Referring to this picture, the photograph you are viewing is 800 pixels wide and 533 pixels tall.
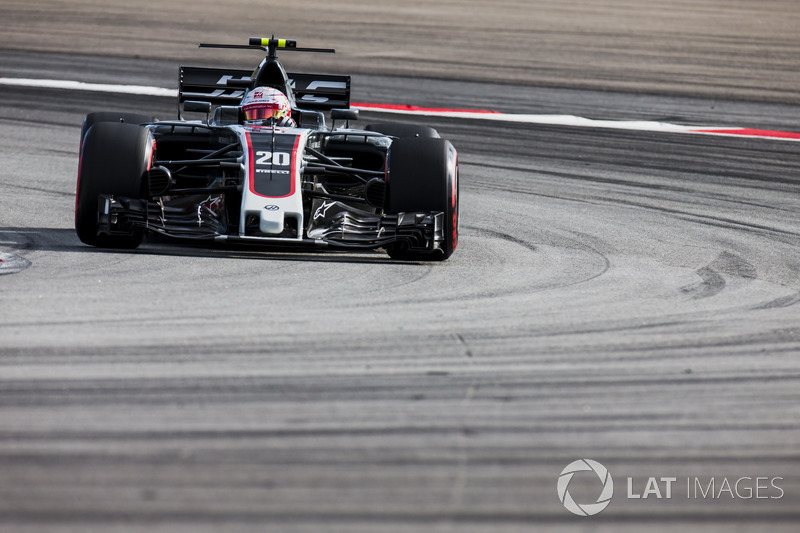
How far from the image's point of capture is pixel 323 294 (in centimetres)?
671

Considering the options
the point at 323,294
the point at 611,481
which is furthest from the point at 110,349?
the point at 611,481

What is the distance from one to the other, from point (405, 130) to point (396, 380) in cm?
511

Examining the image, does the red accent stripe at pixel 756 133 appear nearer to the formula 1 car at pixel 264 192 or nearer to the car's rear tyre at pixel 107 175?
the formula 1 car at pixel 264 192

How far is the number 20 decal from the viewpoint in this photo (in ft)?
26.1

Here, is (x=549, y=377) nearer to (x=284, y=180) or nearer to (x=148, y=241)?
(x=284, y=180)

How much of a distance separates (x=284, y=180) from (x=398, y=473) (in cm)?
409

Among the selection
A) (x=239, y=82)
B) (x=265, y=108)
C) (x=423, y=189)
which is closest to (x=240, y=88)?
(x=239, y=82)

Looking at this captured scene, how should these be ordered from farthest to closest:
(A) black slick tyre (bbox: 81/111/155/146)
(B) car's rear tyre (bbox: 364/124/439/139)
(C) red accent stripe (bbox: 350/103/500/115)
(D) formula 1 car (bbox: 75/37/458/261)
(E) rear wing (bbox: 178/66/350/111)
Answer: (C) red accent stripe (bbox: 350/103/500/115) < (E) rear wing (bbox: 178/66/350/111) < (B) car's rear tyre (bbox: 364/124/439/139) < (A) black slick tyre (bbox: 81/111/155/146) < (D) formula 1 car (bbox: 75/37/458/261)

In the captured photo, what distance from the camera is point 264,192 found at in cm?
776

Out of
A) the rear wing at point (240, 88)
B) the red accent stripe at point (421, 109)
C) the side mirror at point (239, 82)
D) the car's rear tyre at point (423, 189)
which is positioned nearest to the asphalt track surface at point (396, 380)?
the car's rear tyre at point (423, 189)

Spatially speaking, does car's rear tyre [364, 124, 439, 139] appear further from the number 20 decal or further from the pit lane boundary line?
the pit lane boundary line

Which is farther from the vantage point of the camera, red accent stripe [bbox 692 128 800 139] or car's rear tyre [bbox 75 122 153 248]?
red accent stripe [bbox 692 128 800 139]

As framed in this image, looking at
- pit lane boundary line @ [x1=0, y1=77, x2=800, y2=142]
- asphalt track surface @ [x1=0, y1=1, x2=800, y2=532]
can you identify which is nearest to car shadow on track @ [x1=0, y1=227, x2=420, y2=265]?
asphalt track surface @ [x1=0, y1=1, x2=800, y2=532]
